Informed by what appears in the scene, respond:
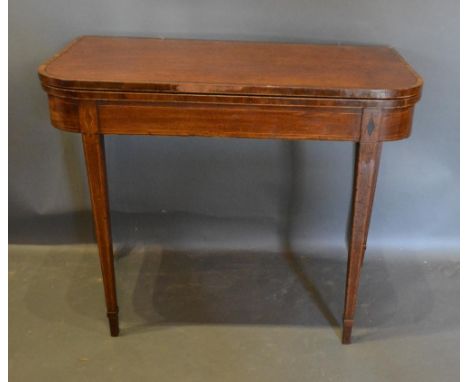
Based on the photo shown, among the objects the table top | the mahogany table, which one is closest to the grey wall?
the table top

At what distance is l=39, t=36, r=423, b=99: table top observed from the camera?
53.8 inches

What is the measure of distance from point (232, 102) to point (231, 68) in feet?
0.57

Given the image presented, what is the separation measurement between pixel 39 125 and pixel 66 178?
0.73ft

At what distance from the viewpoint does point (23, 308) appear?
185 cm

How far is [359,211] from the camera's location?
1.53 m

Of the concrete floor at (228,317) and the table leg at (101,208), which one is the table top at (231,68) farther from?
the concrete floor at (228,317)

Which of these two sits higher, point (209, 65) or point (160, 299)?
point (209, 65)

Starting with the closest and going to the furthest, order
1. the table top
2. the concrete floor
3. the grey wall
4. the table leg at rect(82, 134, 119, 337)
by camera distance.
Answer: the table top, the table leg at rect(82, 134, 119, 337), the concrete floor, the grey wall

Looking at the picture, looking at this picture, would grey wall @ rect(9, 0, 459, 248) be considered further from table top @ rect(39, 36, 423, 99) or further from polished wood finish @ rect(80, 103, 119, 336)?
polished wood finish @ rect(80, 103, 119, 336)

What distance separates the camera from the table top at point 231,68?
1.37 meters

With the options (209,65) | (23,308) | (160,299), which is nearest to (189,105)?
(209,65)

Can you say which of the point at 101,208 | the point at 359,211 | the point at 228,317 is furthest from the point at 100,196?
the point at 359,211

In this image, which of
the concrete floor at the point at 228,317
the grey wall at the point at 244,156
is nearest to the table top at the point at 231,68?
the grey wall at the point at 244,156

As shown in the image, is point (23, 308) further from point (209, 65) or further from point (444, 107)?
point (444, 107)
